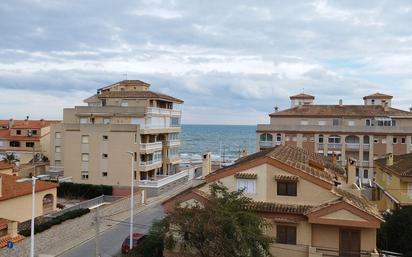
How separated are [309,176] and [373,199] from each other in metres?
29.3

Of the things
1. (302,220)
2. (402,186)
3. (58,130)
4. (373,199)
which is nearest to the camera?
(302,220)

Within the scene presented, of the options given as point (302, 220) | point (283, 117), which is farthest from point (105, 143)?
point (302, 220)

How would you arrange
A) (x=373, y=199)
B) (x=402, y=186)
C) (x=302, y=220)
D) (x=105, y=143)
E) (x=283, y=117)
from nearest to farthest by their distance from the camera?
(x=302, y=220)
(x=402, y=186)
(x=373, y=199)
(x=105, y=143)
(x=283, y=117)

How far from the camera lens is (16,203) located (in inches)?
1326

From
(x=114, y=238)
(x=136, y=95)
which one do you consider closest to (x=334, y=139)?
(x=136, y=95)

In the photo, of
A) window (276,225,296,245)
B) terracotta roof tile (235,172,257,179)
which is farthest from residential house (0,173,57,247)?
window (276,225,296,245)

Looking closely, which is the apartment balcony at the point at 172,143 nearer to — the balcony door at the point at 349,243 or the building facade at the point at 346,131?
the building facade at the point at 346,131

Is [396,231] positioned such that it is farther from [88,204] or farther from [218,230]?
[88,204]

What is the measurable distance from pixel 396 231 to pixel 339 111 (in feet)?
139

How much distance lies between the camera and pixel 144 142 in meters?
55.8

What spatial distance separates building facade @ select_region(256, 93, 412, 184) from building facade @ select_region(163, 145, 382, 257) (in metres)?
39.6

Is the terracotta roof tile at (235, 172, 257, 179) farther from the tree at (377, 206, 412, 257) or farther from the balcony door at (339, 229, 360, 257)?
the tree at (377, 206, 412, 257)

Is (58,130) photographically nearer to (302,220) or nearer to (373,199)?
(373,199)

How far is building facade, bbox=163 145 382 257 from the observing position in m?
21.3
